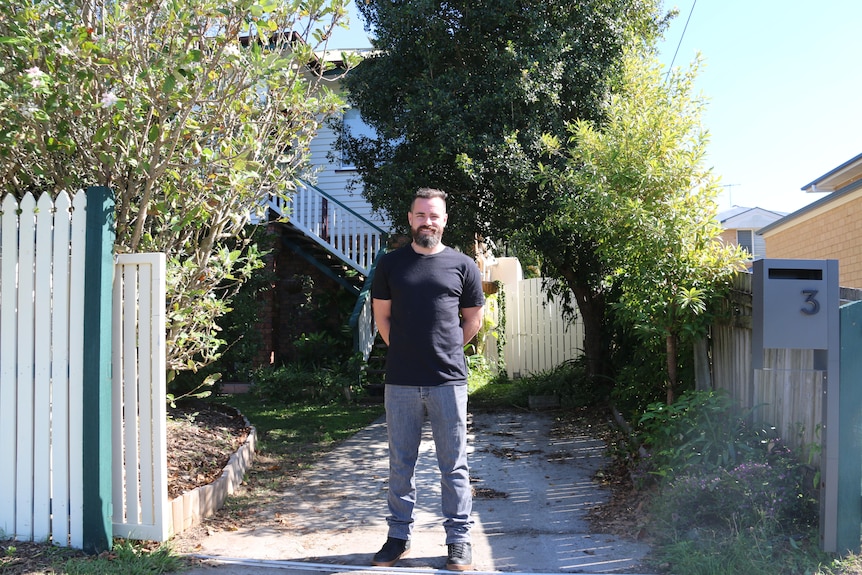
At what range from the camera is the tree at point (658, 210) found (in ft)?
15.0

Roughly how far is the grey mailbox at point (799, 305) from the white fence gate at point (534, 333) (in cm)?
783

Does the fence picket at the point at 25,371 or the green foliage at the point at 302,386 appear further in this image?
the green foliage at the point at 302,386

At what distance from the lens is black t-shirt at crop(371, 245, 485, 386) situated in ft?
11.8

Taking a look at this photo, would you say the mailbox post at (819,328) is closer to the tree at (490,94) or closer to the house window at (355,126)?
the tree at (490,94)

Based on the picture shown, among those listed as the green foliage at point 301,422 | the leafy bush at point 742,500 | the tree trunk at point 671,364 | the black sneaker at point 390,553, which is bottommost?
the green foliage at point 301,422

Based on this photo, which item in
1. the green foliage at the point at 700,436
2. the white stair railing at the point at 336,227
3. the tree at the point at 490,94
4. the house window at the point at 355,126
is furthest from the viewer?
the house window at the point at 355,126

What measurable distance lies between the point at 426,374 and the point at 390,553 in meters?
0.97

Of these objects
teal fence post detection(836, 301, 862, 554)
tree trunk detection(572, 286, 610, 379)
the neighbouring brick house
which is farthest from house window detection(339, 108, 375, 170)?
teal fence post detection(836, 301, 862, 554)

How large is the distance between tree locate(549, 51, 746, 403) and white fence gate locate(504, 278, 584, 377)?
6022 millimetres

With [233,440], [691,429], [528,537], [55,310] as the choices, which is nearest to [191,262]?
[55,310]

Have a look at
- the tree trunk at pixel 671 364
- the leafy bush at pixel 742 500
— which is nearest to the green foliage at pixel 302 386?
the tree trunk at pixel 671 364

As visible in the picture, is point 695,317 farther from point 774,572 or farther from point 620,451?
point 774,572

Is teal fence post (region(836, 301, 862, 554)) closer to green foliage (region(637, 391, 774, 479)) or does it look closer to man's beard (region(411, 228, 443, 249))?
green foliage (region(637, 391, 774, 479))

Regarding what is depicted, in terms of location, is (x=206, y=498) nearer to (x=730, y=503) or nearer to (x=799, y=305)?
(x=730, y=503)
